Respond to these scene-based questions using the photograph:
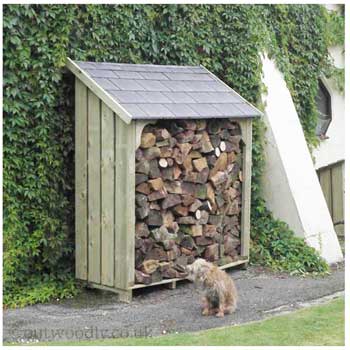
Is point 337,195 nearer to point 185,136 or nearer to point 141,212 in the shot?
point 185,136

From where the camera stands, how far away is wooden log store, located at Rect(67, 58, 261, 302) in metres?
7.43

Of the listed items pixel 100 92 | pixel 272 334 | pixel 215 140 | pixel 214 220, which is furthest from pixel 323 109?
pixel 272 334

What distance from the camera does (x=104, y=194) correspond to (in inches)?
299

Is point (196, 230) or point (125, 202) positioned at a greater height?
point (125, 202)

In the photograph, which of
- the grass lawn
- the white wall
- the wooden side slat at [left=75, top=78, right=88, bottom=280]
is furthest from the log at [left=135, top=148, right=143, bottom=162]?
the white wall

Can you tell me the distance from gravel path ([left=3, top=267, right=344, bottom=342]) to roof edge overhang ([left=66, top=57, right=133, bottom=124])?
5.81 feet

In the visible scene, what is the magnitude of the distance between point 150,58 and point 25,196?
2249mm

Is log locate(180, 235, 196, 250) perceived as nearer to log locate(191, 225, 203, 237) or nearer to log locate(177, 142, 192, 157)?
log locate(191, 225, 203, 237)

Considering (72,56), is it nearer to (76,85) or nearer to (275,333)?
(76,85)

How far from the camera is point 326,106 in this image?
40.8ft

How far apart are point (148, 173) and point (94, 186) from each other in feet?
1.85

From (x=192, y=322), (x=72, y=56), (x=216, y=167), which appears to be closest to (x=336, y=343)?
(x=192, y=322)

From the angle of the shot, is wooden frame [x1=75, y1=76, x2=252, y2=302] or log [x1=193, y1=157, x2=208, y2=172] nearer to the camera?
wooden frame [x1=75, y1=76, x2=252, y2=302]

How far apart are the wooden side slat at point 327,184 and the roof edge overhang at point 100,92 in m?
5.45
